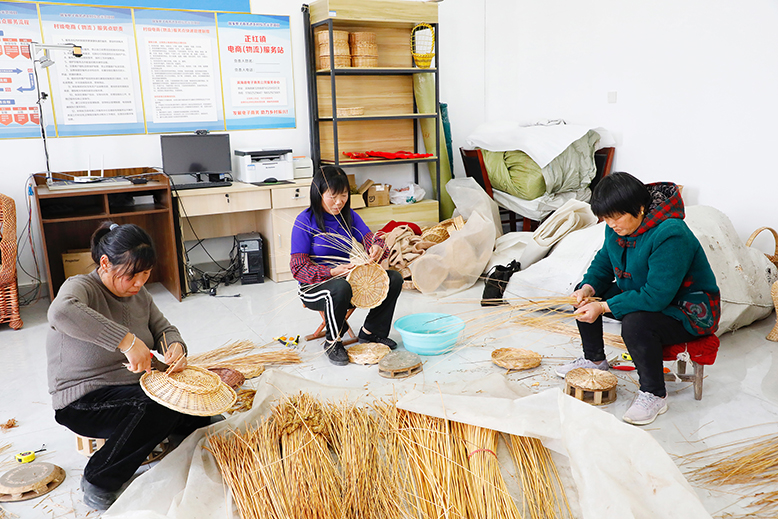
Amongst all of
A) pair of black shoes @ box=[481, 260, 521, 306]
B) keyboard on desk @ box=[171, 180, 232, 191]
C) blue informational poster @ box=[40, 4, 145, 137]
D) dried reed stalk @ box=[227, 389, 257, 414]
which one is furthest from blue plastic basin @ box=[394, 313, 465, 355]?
blue informational poster @ box=[40, 4, 145, 137]

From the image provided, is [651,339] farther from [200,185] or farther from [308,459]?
[200,185]

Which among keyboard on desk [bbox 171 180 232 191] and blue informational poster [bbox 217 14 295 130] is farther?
blue informational poster [bbox 217 14 295 130]

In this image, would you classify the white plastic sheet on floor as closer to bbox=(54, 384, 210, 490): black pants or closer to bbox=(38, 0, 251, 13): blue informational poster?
bbox=(54, 384, 210, 490): black pants

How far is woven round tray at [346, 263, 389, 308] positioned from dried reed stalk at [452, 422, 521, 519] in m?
1.25

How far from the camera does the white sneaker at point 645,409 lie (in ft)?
8.09

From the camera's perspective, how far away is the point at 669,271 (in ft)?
7.88

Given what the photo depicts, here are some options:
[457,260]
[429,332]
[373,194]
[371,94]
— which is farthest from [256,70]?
[429,332]

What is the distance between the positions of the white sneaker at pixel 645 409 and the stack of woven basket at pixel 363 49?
12.1 ft

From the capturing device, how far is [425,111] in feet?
18.6

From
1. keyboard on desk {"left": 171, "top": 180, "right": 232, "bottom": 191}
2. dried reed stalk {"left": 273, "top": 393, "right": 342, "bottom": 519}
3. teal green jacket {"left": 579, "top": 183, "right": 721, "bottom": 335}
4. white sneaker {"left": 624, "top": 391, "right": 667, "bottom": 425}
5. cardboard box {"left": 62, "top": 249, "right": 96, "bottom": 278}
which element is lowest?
white sneaker {"left": 624, "top": 391, "right": 667, "bottom": 425}

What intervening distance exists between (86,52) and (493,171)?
11.2ft

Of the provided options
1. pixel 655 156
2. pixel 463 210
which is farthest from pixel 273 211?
pixel 655 156

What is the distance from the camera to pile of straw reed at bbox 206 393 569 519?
180 centimetres

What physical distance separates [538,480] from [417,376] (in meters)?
1.19
